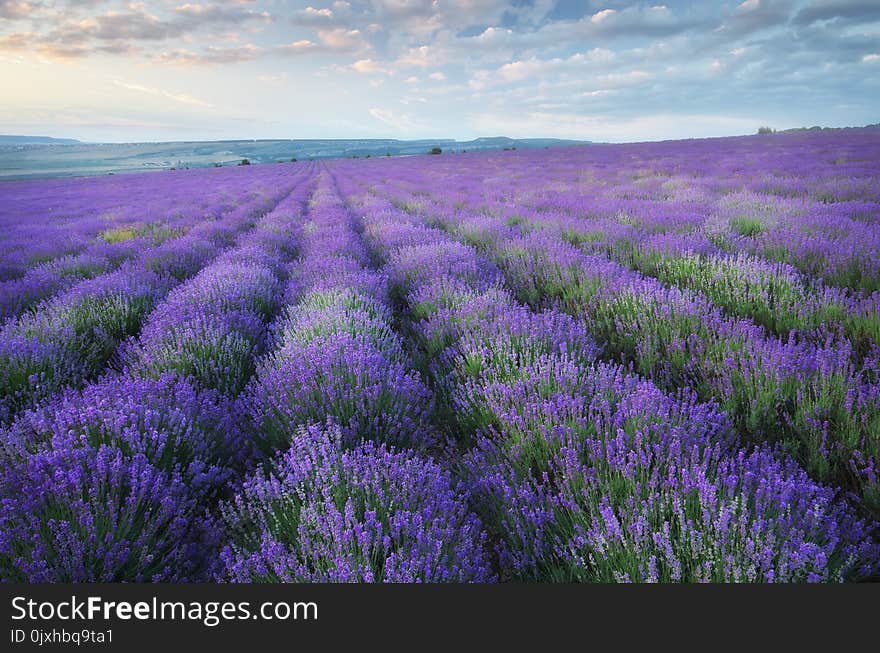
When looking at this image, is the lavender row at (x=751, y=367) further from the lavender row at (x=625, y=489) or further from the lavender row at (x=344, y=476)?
the lavender row at (x=344, y=476)

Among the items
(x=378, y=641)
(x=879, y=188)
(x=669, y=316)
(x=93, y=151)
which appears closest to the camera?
(x=378, y=641)

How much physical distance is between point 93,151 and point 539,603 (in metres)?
164

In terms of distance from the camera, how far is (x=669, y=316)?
9.79 ft

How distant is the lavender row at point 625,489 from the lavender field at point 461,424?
0.01 m

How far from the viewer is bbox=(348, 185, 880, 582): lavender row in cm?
119

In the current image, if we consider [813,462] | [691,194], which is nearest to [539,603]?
[813,462]

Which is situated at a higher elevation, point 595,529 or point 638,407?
point 638,407

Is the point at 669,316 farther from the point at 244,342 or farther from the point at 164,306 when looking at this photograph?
the point at 164,306

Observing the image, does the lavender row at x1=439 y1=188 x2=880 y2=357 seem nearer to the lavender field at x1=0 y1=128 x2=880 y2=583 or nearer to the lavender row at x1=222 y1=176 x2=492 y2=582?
the lavender field at x1=0 y1=128 x2=880 y2=583

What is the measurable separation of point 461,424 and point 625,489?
3.16 feet

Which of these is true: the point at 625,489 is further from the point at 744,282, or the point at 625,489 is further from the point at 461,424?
the point at 744,282

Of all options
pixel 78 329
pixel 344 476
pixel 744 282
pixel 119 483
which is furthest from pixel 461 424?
pixel 78 329

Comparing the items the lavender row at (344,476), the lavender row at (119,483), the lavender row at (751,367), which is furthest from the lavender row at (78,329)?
the lavender row at (751,367)

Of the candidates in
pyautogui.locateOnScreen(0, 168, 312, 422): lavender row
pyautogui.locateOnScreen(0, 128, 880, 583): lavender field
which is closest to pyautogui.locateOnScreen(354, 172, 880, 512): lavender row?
pyautogui.locateOnScreen(0, 128, 880, 583): lavender field
